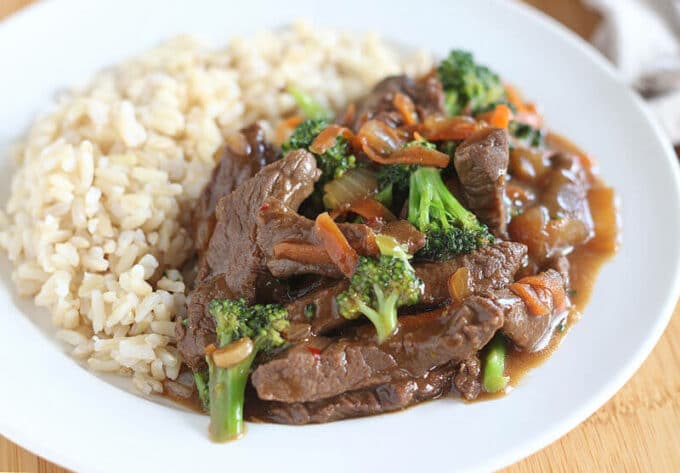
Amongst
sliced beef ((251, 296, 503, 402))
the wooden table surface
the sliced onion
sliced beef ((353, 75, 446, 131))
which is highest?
sliced beef ((353, 75, 446, 131))

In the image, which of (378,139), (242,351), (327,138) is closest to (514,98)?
(378,139)

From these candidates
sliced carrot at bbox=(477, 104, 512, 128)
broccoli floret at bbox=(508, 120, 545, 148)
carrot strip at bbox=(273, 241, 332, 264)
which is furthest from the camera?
broccoli floret at bbox=(508, 120, 545, 148)

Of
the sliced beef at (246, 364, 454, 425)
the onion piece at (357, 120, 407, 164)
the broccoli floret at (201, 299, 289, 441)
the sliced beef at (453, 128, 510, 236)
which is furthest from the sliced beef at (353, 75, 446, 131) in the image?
the sliced beef at (246, 364, 454, 425)

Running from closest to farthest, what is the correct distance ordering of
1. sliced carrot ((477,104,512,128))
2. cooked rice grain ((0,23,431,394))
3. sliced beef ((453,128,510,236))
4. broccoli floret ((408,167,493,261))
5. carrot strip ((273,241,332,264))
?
carrot strip ((273,241,332,264)), broccoli floret ((408,167,493,261)), sliced beef ((453,128,510,236)), cooked rice grain ((0,23,431,394)), sliced carrot ((477,104,512,128))

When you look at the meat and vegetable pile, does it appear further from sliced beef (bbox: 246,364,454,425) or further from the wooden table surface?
the wooden table surface

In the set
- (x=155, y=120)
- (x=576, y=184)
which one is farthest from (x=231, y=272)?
(x=576, y=184)

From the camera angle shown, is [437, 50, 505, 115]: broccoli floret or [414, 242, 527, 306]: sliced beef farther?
[437, 50, 505, 115]: broccoli floret

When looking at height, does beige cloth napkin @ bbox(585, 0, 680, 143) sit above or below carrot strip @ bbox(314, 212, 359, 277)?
above

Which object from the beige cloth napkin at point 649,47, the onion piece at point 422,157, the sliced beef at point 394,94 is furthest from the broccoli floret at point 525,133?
the beige cloth napkin at point 649,47
